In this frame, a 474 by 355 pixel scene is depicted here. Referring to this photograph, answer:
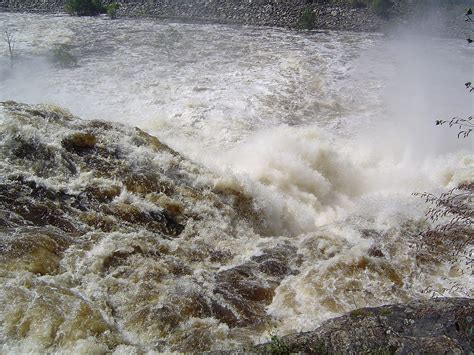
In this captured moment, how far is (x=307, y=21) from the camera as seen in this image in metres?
22.1

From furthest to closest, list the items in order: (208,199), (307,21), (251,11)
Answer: (251,11) → (307,21) → (208,199)

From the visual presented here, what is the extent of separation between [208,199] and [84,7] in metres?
20.1

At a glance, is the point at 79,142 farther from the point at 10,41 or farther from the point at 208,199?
the point at 10,41

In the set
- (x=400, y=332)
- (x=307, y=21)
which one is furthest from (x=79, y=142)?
(x=307, y=21)

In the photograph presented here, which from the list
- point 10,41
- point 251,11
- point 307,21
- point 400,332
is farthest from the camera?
point 251,11

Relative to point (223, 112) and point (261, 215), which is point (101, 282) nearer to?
point (261, 215)

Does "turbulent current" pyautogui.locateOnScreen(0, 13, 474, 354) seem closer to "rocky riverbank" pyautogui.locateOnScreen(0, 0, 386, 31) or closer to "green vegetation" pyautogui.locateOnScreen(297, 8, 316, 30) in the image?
"green vegetation" pyautogui.locateOnScreen(297, 8, 316, 30)

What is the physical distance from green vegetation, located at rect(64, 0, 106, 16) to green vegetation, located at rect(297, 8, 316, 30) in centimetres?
1124

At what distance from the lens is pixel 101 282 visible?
5.21 meters

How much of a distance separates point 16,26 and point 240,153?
15797mm

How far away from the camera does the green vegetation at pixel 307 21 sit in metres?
22.1

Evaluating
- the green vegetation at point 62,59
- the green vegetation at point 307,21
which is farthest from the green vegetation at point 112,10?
the green vegetation at point 307,21

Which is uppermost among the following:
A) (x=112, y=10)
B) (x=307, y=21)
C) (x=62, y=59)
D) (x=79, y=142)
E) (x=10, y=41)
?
(x=112, y=10)

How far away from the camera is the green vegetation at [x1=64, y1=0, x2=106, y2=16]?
23047mm
